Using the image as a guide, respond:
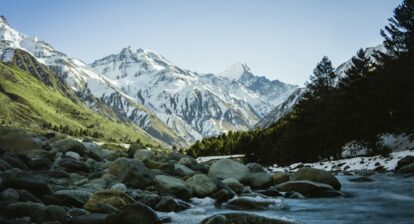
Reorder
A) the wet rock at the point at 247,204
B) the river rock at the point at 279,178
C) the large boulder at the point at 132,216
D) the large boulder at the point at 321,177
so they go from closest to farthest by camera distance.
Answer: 1. the large boulder at the point at 132,216
2. the wet rock at the point at 247,204
3. the large boulder at the point at 321,177
4. the river rock at the point at 279,178

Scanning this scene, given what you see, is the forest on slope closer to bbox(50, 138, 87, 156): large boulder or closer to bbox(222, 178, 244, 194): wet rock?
bbox(222, 178, 244, 194): wet rock

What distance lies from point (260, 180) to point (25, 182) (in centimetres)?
1444

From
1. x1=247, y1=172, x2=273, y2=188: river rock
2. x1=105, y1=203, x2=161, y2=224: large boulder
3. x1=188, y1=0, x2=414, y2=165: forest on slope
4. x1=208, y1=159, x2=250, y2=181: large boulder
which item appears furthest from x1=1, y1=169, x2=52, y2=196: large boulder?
x1=188, y1=0, x2=414, y2=165: forest on slope

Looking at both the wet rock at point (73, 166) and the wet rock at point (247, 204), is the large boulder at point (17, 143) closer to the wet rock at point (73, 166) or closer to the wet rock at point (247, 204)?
the wet rock at point (73, 166)

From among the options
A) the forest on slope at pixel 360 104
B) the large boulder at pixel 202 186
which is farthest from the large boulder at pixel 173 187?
the forest on slope at pixel 360 104

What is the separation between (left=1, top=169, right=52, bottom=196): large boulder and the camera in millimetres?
14870

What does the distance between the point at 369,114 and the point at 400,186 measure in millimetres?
24945

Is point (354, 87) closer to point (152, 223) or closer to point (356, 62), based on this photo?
point (356, 62)

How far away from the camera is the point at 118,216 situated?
12.0 m

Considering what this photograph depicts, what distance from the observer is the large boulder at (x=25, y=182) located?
14.9m

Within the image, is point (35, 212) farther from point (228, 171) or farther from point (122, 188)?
point (228, 171)

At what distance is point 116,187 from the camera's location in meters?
19.3

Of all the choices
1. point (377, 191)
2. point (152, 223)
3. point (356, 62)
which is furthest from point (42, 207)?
point (356, 62)

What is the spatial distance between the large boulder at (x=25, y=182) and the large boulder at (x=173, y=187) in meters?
6.23
